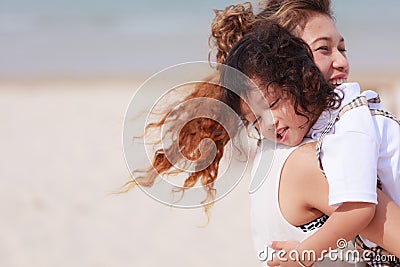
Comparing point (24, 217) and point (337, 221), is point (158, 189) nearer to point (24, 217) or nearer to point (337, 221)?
point (337, 221)

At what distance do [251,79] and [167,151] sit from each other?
1.48 ft

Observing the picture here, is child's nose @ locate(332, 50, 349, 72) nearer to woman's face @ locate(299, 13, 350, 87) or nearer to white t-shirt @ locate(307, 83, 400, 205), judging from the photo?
woman's face @ locate(299, 13, 350, 87)

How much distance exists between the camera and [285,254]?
1690 millimetres

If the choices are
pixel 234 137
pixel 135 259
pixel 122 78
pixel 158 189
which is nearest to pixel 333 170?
pixel 234 137

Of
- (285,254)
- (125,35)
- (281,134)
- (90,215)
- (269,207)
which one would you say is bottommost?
(285,254)

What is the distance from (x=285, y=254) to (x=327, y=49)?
1.79ft

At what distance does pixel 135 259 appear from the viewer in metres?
4.59

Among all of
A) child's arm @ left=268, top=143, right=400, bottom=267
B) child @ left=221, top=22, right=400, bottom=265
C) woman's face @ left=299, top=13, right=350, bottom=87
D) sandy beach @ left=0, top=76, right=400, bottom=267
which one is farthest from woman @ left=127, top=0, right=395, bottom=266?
sandy beach @ left=0, top=76, right=400, bottom=267

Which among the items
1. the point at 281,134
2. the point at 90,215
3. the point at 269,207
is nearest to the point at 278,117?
the point at 281,134

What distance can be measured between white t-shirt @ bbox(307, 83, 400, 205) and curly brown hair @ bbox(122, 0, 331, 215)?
42 centimetres

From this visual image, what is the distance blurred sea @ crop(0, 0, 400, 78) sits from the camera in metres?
17.7

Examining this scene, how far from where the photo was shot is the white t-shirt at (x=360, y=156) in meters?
1.54

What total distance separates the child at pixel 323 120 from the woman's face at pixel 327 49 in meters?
0.12

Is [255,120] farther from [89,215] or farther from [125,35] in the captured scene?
[125,35]
